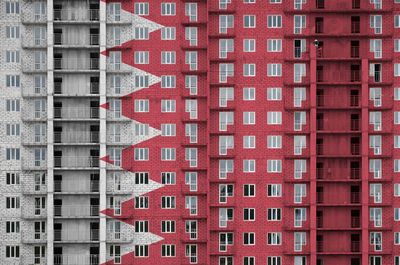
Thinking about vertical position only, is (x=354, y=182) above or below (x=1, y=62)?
below

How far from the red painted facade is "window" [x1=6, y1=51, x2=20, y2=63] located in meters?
12.4

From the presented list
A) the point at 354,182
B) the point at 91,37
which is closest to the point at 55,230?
the point at 91,37

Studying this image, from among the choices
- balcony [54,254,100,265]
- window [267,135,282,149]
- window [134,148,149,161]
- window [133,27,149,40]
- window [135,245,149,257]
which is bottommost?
balcony [54,254,100,265]

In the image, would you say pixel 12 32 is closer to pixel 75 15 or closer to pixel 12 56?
pixel 12 56

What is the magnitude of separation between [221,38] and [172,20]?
615 cm

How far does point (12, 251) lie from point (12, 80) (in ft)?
64.8

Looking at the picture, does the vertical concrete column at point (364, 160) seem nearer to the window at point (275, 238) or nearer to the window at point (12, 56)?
the window at point (275, 238)

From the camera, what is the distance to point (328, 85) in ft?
238

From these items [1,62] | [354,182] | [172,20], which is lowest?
[354,182]

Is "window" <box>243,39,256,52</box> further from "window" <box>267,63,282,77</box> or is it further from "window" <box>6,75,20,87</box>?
"window" <box>6,75,20,87</box>

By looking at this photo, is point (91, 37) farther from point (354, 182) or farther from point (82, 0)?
point (354, 182)

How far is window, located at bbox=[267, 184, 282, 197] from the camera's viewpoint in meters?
72.6

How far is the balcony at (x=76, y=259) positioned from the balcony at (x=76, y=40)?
2439 cm

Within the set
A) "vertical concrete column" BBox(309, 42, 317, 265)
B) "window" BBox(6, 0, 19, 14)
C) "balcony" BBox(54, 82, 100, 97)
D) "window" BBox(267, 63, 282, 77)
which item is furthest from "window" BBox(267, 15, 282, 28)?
"window" BBox(6, 0, 19, 14)
